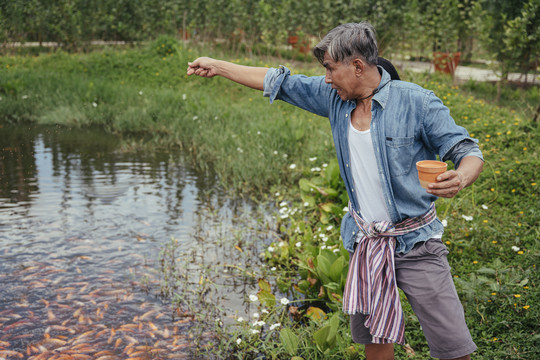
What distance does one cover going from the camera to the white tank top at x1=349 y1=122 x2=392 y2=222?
8.06 ft

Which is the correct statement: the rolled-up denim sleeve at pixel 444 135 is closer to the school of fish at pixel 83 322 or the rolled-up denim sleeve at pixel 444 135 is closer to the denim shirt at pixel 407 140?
the denim shirt at pixel 407 140

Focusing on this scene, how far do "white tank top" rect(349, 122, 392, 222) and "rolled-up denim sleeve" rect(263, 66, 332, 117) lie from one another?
30 centimetres

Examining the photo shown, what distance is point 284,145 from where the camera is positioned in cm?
810

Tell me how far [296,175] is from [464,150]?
516cm

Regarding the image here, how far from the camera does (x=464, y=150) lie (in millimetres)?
2264

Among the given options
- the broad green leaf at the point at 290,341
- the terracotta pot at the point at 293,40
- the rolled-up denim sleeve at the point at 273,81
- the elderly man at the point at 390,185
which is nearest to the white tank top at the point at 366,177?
the elderly man at the point at 390,185

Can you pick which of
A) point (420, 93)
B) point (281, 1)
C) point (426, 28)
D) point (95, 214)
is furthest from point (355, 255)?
point (281, 1)

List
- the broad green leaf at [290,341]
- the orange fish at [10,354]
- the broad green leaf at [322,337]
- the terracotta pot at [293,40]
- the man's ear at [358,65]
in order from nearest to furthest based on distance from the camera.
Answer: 1. the man's ear at [358,65]
2. the broad green leaf at [322,337]
3. the broad green leaf at [290,341]
4. the orange fish at [10,354]
5. the terracotta pot at [293,40]

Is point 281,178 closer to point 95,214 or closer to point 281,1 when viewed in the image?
point 95,214

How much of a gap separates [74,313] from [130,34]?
1547 cm

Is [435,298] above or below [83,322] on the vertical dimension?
above

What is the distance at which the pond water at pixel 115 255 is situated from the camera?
4059mm

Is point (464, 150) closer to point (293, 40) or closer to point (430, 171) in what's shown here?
point (430, 171)

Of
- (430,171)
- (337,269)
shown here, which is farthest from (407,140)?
(337,269)
